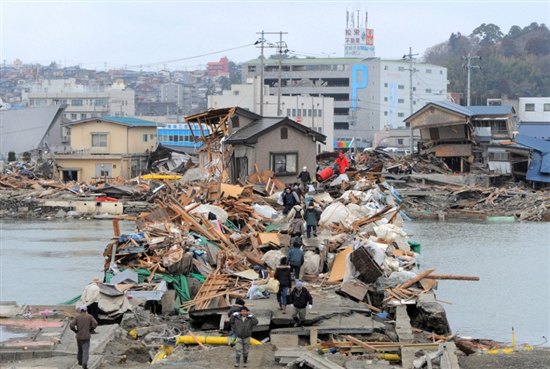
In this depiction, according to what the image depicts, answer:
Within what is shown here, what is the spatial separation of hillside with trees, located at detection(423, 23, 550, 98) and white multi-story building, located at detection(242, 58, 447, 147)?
11.3m

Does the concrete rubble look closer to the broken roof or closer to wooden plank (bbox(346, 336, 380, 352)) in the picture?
wooden plank (bbox(346, 336, 380, 352))

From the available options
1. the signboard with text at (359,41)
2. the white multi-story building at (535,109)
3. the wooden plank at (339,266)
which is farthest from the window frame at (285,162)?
the signboard with text at (359,41)

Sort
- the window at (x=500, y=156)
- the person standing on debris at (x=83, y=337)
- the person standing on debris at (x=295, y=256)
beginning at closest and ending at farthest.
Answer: the person standing on debris at (x=83, y=337) < the person standing on debris at (x=295, y=256) < the window at (x=500, y=156)

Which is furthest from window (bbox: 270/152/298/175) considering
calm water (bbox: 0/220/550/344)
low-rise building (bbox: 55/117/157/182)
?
low-rise building (bbox: 55/117/157/182)

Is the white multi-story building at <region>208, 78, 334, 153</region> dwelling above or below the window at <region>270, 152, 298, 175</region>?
above

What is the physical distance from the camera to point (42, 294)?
23531 millimetres

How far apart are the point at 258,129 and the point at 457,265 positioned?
884 cm

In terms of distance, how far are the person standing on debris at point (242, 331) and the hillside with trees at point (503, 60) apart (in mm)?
77759

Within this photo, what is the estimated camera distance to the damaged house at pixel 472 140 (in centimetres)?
4934

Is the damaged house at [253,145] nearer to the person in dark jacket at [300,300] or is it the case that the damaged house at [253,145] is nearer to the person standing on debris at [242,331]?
the person in dark jacket at [300,300]

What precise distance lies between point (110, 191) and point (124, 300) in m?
29.3

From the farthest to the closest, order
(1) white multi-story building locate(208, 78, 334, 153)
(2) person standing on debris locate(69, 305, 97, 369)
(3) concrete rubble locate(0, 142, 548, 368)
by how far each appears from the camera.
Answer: (1) white multi-story building locate(208, 78, 334, 153)
(3) concrete rubble locate(0, 142, 548, 368)
(2) person standing on debris locate(69, 305, 97, 369)

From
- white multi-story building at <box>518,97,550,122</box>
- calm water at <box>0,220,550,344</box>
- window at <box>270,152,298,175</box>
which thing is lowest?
calm water at <box>0,220,550,344</box>

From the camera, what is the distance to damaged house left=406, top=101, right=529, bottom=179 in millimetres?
49344
